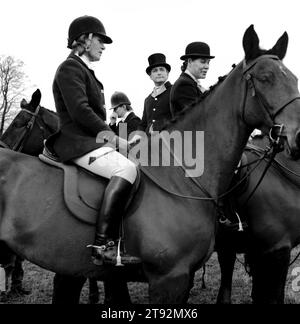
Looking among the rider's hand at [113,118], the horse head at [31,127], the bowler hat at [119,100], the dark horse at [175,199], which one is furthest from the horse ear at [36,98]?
the rider's hand at [113,118]

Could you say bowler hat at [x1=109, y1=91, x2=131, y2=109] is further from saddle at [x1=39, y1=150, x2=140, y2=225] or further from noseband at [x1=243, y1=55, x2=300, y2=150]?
noseband at [x1=243, y1=55, x2=300, y2=150]

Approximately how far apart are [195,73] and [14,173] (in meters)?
2.85

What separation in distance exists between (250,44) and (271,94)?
0.55m

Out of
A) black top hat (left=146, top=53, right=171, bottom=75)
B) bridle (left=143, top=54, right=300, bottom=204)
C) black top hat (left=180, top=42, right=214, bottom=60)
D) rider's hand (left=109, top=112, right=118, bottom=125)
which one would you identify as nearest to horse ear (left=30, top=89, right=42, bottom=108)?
black top hat (left=146, top=53, right=171, bottom=75)

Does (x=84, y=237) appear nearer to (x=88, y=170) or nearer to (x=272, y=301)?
(x=88, y=170)

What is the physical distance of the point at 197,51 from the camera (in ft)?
19.1

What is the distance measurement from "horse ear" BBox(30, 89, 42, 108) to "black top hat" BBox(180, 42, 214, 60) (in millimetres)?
2411

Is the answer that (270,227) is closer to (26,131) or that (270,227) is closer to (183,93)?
(183,93)

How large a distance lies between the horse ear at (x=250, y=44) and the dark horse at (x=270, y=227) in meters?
2.02

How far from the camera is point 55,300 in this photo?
5082mm

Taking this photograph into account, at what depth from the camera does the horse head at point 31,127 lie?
263 inches

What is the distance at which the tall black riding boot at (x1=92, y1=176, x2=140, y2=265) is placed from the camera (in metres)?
3.84

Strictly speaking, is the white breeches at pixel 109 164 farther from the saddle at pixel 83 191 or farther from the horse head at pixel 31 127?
the horse head at pixel 31 127

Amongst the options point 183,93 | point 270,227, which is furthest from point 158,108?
point 270,227
